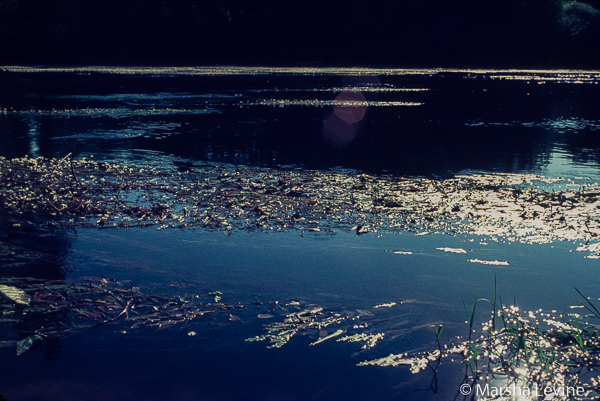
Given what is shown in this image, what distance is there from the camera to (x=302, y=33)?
219 ft

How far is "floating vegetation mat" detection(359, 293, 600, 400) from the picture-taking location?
4031 millimetres

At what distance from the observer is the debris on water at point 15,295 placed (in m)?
5.19

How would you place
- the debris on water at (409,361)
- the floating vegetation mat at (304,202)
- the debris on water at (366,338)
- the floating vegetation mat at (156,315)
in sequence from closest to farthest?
the debris on water at (409,361)
the debris on water at (366,338)
the floating vegetation mat at (156,315)
the floating vegetation mat at (304,202)

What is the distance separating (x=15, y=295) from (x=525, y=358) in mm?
4804

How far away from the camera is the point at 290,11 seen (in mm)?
68500

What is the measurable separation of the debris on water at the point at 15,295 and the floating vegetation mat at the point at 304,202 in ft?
7.28

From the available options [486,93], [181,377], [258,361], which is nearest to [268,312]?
[258,361]

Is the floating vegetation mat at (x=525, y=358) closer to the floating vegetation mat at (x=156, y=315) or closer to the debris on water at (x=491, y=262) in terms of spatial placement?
the floating vegetation mat at (x=156, y=315)

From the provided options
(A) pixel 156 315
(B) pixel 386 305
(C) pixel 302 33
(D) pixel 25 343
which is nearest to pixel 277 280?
(B) pixel 386 305

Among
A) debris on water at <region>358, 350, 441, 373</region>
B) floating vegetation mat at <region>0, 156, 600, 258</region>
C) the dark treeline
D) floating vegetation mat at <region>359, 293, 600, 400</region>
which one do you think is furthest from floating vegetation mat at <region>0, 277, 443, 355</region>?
the dark treeline

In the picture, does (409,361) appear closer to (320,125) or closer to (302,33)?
(320,125)

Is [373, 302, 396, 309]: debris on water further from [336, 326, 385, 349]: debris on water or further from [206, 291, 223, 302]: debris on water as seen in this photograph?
[206, 291, 223, 302]: debris on water

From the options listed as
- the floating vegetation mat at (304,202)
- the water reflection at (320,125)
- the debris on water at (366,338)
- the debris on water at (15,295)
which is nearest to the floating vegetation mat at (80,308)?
the debris on water at (15,295)

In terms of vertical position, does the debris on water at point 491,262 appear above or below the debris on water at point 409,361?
above
